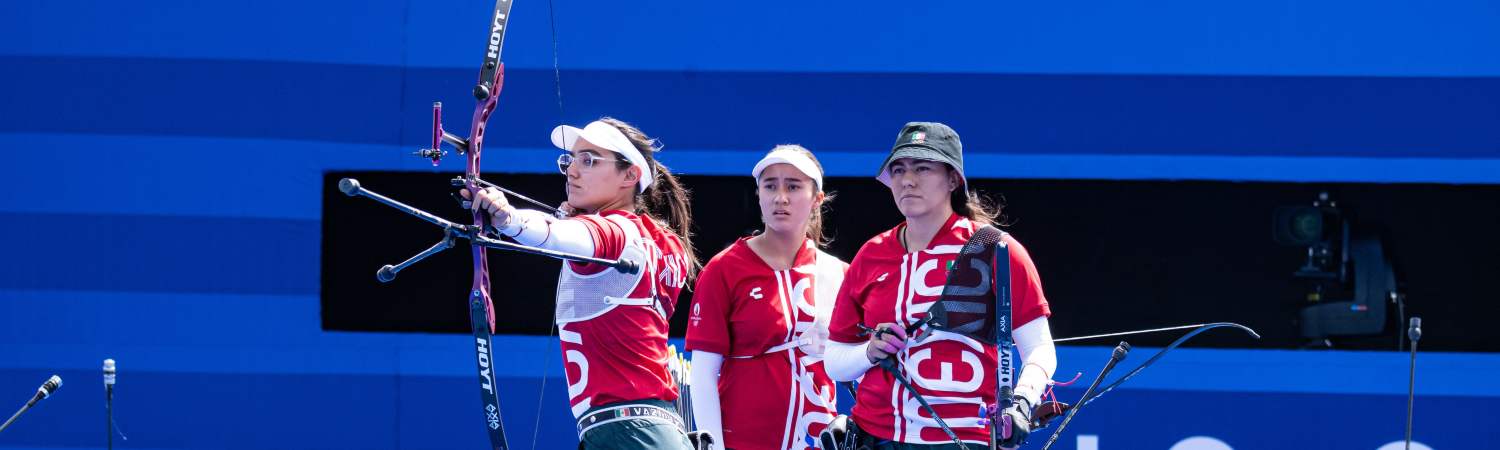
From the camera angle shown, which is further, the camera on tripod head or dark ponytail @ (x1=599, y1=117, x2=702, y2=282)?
the camera on tripod head

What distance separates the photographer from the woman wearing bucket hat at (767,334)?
3.88 meters

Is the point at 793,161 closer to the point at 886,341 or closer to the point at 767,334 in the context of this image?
the point at 767,334

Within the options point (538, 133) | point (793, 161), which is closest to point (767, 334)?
point (793, 161)

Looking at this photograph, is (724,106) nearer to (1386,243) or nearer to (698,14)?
(698,14)

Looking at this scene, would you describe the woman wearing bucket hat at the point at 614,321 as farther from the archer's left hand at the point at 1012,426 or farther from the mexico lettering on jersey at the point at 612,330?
the archer's left hand at the point at 1012,426

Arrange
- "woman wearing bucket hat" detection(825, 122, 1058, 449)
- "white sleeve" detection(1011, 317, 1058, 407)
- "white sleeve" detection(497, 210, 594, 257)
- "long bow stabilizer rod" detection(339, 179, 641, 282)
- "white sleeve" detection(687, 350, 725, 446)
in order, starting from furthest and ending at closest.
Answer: "white sleeve" detection(687, 350, 725, 446)
"woman wearing bucket hat" detection(825, 122, 1058, 449)
"white sleeve" detection(1011, 317, 1058, 407)
"white sleeve" detection(497, 210, 594, 257)
"long bow stabilizer rod" detection(339, 179, 641, 282)

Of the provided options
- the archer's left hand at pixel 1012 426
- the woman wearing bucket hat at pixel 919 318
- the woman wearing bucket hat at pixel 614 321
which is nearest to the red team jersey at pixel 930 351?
the woman wearing bucket hat at pixel 919 318

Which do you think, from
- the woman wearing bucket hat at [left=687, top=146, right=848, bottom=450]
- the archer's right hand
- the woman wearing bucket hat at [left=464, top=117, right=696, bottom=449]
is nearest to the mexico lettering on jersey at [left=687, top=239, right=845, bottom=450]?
the woman wearing bucket hat at [left=687, top=146, right=848, bottom=450]

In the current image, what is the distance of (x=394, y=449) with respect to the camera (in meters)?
5.06

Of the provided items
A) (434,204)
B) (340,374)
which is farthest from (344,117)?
(340,374)

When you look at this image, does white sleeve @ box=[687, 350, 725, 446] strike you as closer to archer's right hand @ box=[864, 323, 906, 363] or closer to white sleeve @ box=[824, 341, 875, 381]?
white sleeve @ box=[824, 341, 875, 381]

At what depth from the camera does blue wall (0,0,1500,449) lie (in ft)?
16.1

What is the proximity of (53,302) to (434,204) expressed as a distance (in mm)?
1401

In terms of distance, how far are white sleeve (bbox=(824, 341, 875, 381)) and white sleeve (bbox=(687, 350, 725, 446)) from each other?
0.60m
